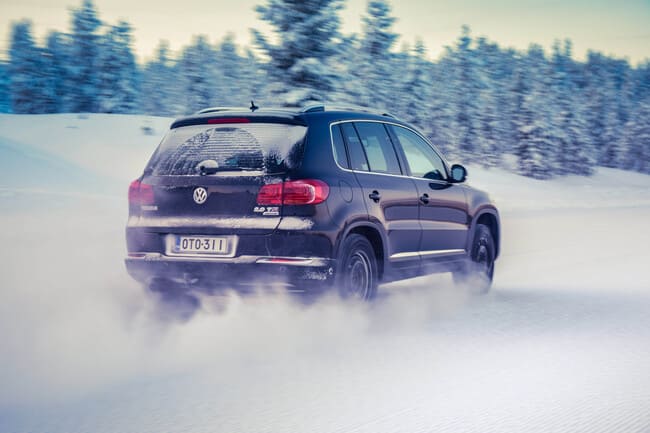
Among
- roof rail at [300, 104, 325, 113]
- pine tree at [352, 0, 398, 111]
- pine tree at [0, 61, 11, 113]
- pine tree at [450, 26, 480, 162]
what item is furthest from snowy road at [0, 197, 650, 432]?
pine tree at [0, 61, 11, 113]

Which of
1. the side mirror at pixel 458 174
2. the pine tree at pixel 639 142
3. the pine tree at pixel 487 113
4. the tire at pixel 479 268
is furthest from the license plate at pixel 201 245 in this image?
the pine tree at pixel 639 142

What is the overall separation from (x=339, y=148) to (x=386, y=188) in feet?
2.30

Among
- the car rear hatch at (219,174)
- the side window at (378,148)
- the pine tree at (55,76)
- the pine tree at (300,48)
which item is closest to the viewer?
the car rear hatch at (219,174)

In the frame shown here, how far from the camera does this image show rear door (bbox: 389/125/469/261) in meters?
8.36

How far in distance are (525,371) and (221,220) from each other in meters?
2.56

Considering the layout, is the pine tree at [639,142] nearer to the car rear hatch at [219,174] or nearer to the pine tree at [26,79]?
the pine tree at [26,79]

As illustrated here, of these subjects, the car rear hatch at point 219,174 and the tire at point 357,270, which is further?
the tire at point 357,270

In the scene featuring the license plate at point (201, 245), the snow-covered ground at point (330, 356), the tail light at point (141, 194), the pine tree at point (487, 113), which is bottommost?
the snow-covered ground at point (330, 356)

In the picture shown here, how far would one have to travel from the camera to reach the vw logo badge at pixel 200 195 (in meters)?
6.81

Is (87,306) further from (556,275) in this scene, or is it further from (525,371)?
(556,275)

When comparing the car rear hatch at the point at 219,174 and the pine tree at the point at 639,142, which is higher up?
the pine tree at the point at 639,142

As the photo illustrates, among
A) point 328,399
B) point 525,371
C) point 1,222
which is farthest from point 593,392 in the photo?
point 1,222

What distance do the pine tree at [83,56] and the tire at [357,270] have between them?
74538 millimetres

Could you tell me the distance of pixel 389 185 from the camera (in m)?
7.71
